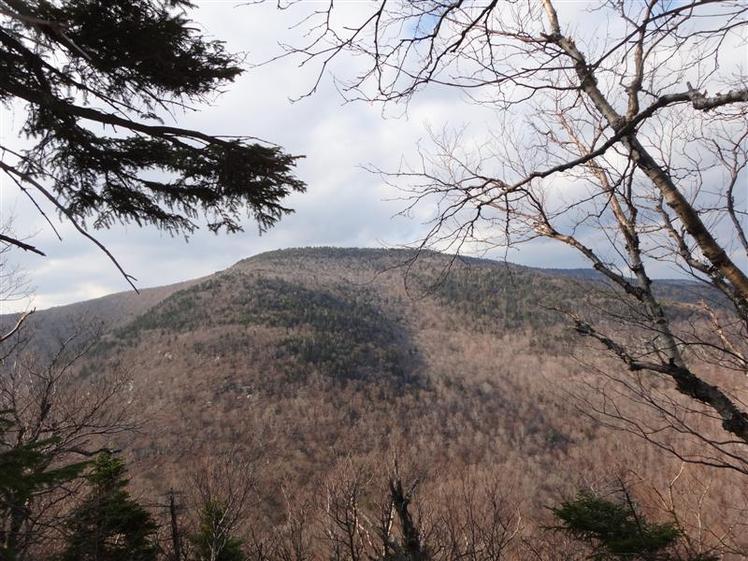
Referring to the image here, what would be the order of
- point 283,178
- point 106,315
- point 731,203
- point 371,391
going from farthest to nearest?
point 106,315, point 371,391, point 283,178, point 731,203

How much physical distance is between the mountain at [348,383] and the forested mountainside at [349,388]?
0.30 meters

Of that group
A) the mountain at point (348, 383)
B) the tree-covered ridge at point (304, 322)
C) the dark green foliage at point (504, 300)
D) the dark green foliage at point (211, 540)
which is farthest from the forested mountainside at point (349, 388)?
the dark green foliage at point (211, 540)

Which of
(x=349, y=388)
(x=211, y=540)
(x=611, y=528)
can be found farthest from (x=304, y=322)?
(x=611, y=528)

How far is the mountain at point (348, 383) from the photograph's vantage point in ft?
177

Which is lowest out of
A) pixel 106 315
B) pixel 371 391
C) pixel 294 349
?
pixel 371 391

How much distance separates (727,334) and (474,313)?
118 m

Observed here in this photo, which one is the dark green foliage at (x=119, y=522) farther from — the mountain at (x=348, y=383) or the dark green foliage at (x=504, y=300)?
the dark green foliage at (x=504, y=300)

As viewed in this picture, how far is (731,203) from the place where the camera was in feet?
9.42

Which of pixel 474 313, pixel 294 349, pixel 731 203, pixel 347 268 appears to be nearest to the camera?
pixel 731 203

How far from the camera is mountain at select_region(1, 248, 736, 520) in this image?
54.0 meters

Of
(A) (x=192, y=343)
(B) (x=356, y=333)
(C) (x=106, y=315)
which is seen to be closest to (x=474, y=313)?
(B) (x=356, y=333)

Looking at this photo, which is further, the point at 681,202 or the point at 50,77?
the point at 50,77

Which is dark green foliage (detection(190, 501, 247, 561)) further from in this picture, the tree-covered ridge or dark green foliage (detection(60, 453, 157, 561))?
the tree-covered ridge

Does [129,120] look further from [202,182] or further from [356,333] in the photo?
[356,333]
